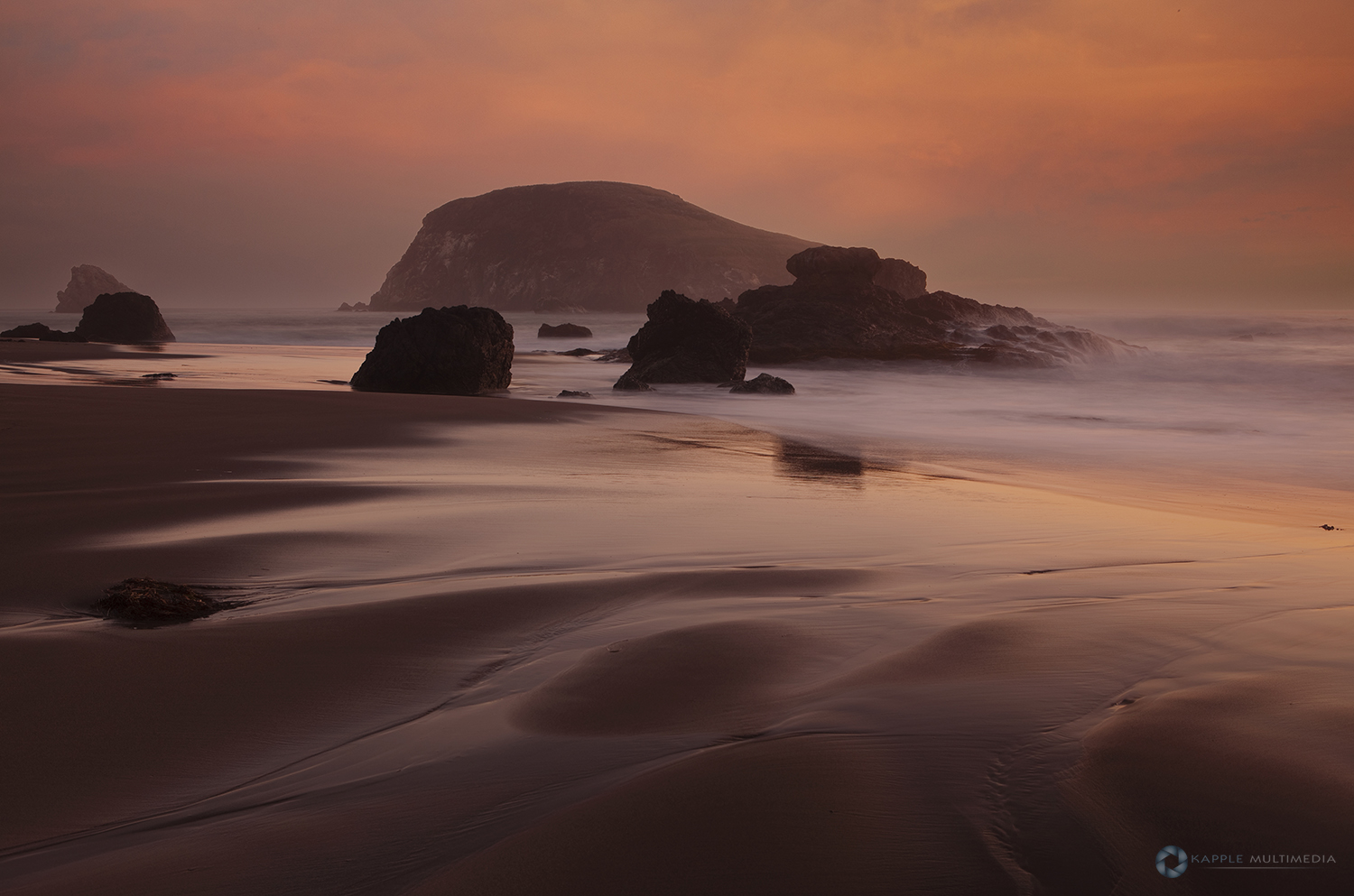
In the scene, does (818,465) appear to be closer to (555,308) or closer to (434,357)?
(434,357)

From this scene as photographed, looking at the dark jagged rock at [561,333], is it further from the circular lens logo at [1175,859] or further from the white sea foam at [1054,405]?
the circular lens logo at [1175,859]

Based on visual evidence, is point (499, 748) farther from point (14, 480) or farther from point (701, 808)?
point (14, 480)

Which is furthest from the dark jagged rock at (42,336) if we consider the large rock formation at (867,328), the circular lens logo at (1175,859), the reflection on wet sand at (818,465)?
the circular lens logo at (1175,859)

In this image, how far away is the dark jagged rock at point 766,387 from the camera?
1661cm

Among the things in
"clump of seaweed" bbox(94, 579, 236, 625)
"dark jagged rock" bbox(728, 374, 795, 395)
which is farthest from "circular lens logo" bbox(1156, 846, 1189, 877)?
"dark jagged rock" bbox(728, 374, 795, 395)

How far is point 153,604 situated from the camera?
279 centimetres

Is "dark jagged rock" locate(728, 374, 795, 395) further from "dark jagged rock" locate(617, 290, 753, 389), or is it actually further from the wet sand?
the wet sand

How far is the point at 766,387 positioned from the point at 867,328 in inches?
496

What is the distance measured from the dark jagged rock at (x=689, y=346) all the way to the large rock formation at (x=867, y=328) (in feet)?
24.2

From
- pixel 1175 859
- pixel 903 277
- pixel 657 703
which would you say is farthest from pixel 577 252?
pixel 1175 859

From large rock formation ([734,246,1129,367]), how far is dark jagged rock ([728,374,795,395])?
372 inches

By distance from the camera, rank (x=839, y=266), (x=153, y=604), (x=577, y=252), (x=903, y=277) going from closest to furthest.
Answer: (x=153, y=604) → (x=839, y=266) → (x=903, y=277) → (x=577, y=252)

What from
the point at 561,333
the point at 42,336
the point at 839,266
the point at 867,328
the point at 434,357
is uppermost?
the point at 839,266

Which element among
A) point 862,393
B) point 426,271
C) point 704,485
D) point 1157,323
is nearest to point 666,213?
point 426,271
